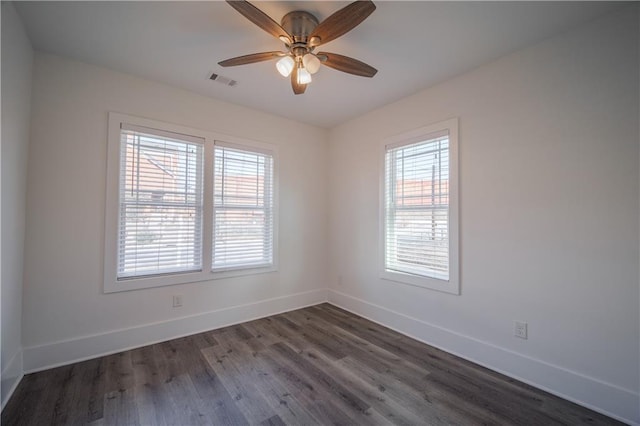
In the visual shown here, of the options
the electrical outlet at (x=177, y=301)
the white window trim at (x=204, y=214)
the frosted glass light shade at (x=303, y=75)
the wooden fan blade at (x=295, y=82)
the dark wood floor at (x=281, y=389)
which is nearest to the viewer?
the dark wood floor at (x=281, y=389)

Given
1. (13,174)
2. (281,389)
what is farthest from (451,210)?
(13,174)

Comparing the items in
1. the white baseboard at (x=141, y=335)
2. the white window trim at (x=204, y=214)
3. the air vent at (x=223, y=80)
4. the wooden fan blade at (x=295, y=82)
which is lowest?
the white baseboard at (x=141, y=335)

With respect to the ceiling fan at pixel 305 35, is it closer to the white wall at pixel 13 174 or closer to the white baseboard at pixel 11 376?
the white wall at pixel 13 174

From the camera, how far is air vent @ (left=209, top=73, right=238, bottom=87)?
272 centimetres

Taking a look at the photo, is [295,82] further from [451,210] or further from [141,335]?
[141,335]

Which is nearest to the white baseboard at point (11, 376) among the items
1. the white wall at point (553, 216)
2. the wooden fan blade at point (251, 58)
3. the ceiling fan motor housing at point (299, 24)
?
the wooden fan blade at point (251, 58)

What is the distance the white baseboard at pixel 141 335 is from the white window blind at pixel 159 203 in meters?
0.55

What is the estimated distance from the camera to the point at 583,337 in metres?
1.93

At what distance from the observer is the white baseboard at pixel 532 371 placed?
1772 millimetres

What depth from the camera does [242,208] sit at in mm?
3410

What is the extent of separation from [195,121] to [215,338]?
2.40 m

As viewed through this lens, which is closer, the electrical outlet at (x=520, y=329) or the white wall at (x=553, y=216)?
the white wall at (x=553, y=216)

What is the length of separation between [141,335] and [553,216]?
3797 mm

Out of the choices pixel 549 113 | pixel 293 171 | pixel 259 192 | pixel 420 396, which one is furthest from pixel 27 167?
pixel 549 113
